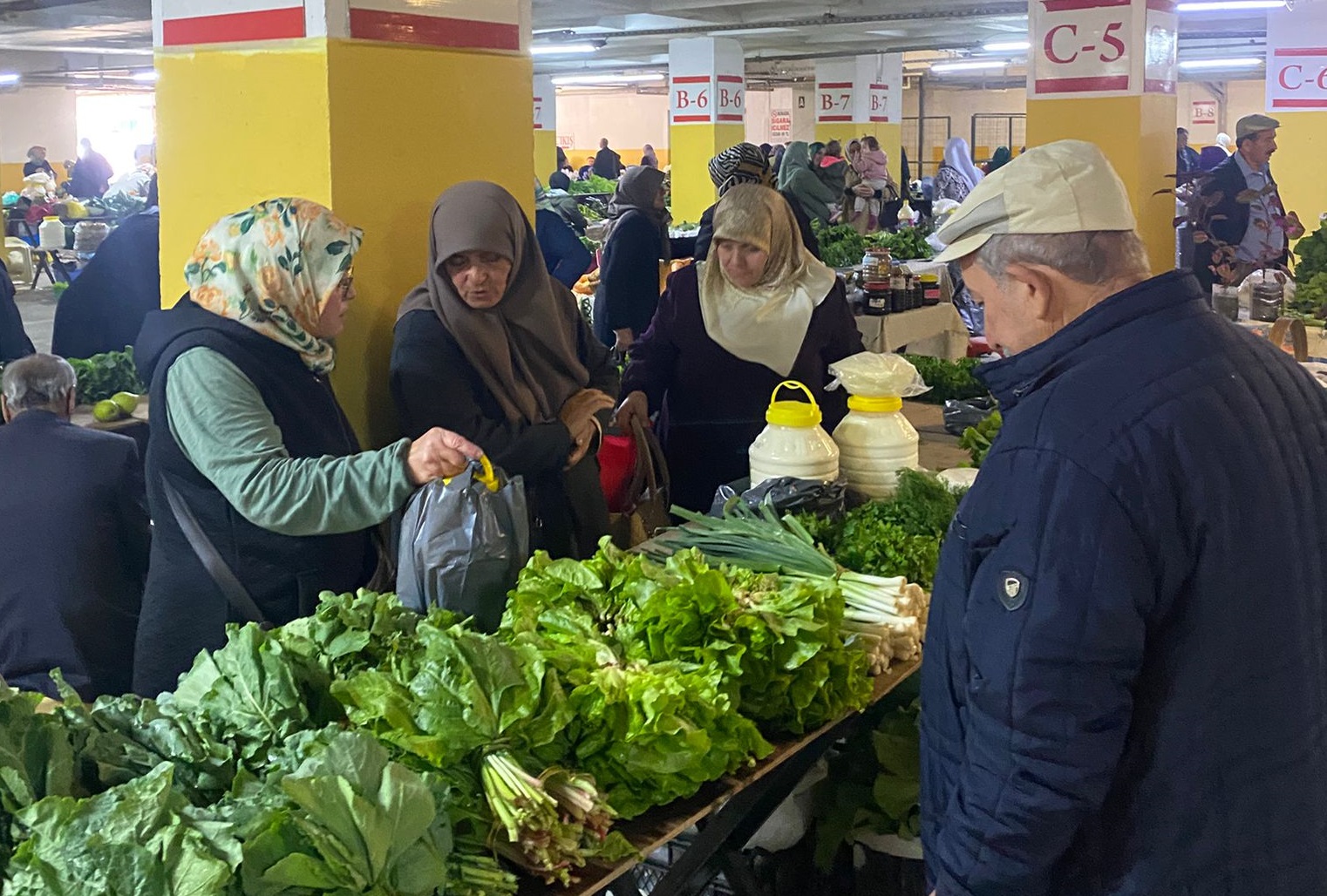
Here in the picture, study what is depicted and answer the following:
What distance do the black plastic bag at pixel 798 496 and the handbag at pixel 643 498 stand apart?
0.78 metres

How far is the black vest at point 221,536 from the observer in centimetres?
282

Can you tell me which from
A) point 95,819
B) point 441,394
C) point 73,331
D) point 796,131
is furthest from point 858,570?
point 796,131

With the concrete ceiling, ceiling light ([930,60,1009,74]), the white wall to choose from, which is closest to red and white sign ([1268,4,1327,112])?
the concrete ceiling

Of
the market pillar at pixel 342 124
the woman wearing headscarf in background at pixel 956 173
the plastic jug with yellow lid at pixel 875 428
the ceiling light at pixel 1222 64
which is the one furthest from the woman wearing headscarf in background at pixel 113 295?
the ceiling light at pixel 1222 64

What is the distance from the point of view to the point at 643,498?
4262 mm

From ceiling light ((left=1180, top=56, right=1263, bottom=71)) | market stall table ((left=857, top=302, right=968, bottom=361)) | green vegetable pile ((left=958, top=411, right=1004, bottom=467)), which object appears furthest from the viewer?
ceiling light ((left=1180, top=56, right=1263, bottom=71))

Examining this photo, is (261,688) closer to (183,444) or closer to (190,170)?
(183,444)

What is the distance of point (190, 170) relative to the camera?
3.79 m

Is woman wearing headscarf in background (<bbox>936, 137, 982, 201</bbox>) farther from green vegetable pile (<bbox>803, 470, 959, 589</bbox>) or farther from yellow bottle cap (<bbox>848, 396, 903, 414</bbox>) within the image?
green vegetable pile (<bbox>803, 470, 959, 589</bbox>)

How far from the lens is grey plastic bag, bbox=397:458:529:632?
2633 millimetres

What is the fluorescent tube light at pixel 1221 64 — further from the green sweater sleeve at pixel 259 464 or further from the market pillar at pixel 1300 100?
the green sweater sleeve at pixel 259 464

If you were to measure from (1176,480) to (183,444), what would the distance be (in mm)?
1976

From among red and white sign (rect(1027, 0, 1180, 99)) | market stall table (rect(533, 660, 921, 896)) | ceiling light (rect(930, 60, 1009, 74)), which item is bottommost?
market stall table (rect(533, 660, 921, 896))

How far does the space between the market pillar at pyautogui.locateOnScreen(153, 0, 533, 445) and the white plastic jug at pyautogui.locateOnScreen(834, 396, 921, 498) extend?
128 cm
